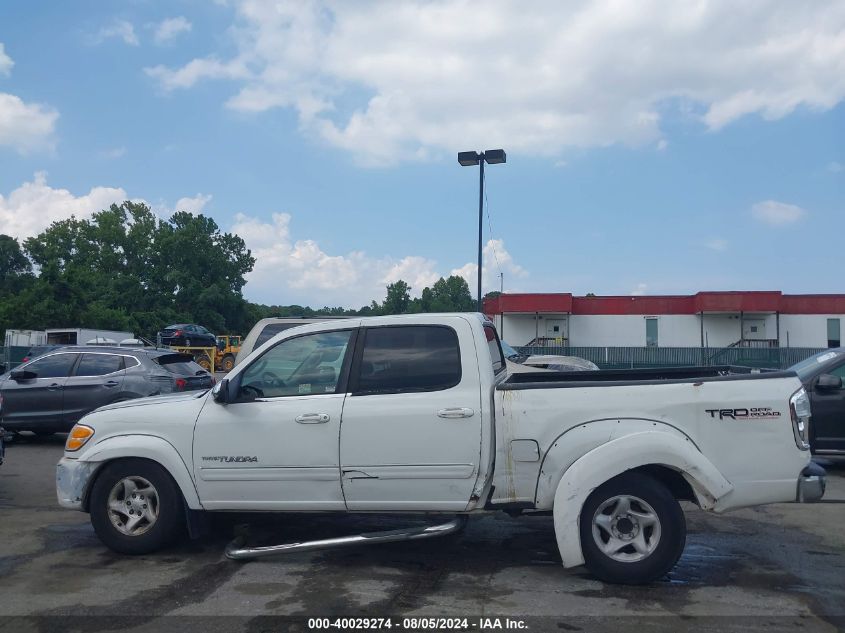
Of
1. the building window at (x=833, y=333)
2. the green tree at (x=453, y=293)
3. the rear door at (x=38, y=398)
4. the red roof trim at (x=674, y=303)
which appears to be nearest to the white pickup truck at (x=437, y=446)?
the rear door at (x=38, y=398)

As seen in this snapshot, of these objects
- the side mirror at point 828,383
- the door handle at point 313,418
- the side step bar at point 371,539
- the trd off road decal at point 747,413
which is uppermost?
the side mirror at point 828,383

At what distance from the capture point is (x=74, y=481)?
6176 millimetres

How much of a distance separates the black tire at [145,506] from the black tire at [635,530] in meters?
3.12

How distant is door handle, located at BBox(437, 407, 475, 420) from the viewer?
17.8ft

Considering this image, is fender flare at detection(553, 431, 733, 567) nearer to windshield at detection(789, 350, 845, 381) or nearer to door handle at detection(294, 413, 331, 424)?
door handle at detection(294, 413, 331, 424)

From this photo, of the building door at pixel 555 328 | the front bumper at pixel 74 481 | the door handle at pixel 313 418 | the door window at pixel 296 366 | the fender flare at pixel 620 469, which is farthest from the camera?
the building door at pixel 555 328

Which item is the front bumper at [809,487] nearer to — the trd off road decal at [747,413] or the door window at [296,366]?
the trd off road decal at [747,413]

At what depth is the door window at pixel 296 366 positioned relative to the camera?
5.90 metres

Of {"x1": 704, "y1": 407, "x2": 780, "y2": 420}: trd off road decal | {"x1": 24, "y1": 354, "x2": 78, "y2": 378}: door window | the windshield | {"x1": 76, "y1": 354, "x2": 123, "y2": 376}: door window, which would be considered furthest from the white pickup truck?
{"x1": 24, "y1": 354, "x2": 78, "y2": 378}: door window

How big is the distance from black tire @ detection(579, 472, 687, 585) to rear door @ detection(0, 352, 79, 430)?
9.91m

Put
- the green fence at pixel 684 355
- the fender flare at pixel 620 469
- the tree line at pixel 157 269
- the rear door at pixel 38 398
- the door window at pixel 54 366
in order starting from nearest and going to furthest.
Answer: the fender flare at pixel 620 469
the rear door at pixel 38 398
the door window at pixel 54 366
the green fence at pixel 684 355
the tree line at pixel 157 269

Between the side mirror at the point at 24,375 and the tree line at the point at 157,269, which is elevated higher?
the tree line at the point at 157,269

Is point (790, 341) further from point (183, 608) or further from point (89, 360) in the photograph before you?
point (183, 608)

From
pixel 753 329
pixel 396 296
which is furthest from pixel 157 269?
pixel 753 329
